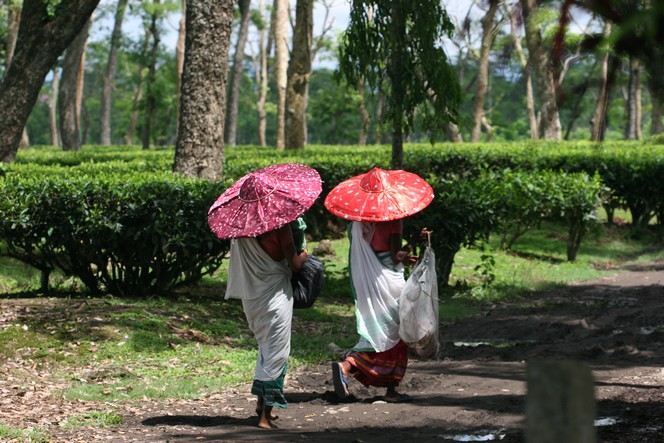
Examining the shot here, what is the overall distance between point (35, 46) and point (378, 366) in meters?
9.50

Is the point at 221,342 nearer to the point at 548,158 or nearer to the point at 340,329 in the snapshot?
the point at 340,329

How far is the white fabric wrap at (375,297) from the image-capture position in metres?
7.05

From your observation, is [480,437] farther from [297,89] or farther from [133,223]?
[297,89]

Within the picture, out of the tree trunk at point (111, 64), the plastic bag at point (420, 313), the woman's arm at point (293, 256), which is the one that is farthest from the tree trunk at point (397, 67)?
the tree trunk at point (111, 64)

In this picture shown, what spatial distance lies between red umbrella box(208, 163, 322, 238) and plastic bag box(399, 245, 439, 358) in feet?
3.80

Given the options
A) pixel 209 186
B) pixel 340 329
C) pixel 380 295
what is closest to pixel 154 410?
pixel 380 295

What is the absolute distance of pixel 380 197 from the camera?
707 cm

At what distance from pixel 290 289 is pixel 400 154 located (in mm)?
6819

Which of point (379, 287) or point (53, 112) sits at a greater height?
point (53, 112)

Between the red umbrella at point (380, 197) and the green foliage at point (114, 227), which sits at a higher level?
the red umbrella at point (380, 197)

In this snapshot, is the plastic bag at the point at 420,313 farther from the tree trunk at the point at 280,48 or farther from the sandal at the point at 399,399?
the tree trunk at the point at 280,48

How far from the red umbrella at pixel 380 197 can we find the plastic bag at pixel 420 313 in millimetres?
482

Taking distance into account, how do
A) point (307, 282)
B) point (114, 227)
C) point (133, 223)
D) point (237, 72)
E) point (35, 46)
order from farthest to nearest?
1. point (237, 72)
2. point (35, 46)
3. point (133, 223)
4. point (114, 227)
5. point (307, 282)

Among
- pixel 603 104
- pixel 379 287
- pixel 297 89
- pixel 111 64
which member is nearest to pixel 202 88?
pixel 379 287
